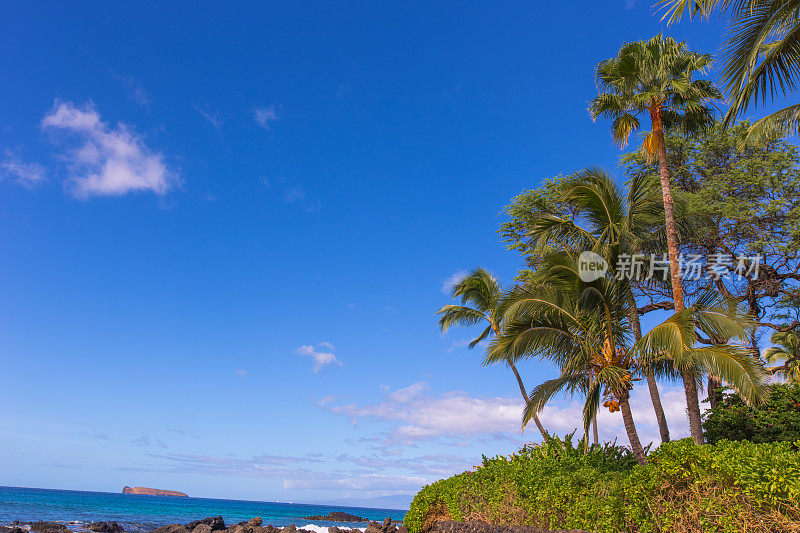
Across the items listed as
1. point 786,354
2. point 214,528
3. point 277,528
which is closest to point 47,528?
point 214,528

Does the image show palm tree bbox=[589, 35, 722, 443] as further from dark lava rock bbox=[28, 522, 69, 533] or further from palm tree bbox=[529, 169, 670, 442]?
dark lava rock bbox=[28, 522, 69, 533]

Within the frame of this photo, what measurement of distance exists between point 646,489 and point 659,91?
9864 mm

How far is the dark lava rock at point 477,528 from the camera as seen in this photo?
28.0 ft

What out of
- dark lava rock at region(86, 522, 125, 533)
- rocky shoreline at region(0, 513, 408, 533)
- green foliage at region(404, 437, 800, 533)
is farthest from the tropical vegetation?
dark lava rock at region(86, 522, 125, 533)

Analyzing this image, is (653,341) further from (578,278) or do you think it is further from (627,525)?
(627,525)

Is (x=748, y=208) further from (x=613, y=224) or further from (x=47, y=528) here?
(x=47, y=528)

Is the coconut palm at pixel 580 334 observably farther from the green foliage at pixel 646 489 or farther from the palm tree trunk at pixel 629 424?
the green foliage at pixel 646 489

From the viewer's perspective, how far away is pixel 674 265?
39.5ft

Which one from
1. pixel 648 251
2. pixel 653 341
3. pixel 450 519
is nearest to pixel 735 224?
pixel 648 251

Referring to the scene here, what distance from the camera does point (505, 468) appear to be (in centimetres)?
1041

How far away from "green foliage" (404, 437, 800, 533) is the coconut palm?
1.66 meters

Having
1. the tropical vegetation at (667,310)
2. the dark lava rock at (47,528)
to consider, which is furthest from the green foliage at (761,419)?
the dark lava rock at (47,528)

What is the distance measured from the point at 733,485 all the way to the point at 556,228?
9.27 meters

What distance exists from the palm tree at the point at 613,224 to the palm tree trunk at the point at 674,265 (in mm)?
1066
